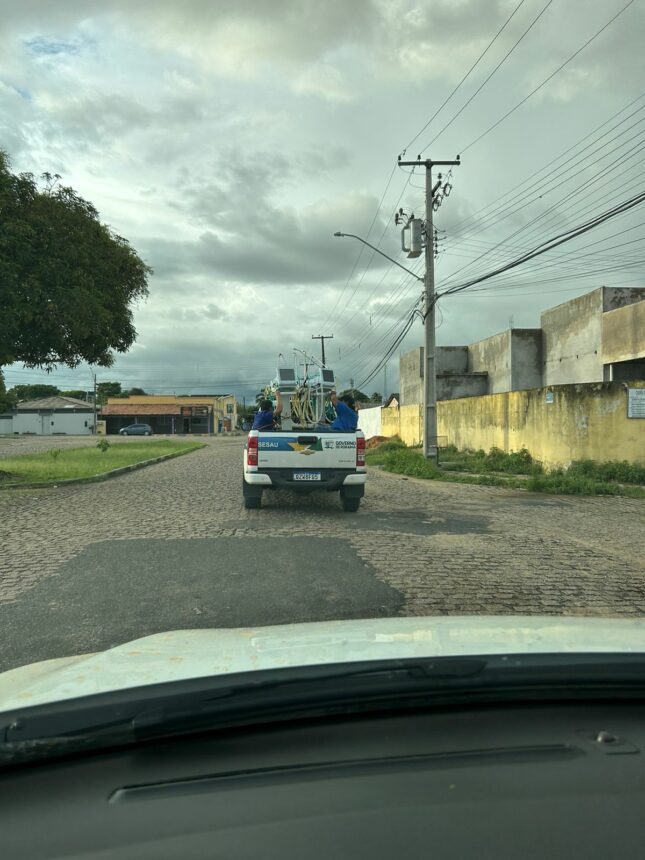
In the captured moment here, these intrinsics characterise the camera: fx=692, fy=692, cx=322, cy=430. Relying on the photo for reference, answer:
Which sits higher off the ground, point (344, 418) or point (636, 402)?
point (636, 402)

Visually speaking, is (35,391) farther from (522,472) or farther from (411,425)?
(522,472)

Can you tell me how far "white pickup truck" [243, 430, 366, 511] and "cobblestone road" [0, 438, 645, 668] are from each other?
53 centimetres

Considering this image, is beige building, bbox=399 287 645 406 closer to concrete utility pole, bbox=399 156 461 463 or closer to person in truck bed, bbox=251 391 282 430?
concrete utility pole, bbox=399 156 461 463

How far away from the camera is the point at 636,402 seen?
49.4 feet

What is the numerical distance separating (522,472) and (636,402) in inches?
177

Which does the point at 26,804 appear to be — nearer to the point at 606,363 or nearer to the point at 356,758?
the point at 356,758

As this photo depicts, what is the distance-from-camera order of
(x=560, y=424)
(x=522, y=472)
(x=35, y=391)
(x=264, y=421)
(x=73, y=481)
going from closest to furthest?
1. (x=264, y=421)
2. (x=73, y=481)
3. (x=560, y=424)
4. (x=522, y=472)
5. (x=35, y=391)

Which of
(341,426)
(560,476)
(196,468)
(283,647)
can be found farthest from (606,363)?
(283,647)

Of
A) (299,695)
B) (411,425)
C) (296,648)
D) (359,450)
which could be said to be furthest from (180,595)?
Result: (411,425)

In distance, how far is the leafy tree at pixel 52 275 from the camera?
13.7 metres

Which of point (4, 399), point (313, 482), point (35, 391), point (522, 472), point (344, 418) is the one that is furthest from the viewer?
point (35, 391)

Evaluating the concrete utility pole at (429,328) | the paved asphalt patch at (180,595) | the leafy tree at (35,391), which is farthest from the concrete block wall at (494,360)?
the leafy tree at (35,391)

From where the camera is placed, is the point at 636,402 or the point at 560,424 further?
the point at 560,424

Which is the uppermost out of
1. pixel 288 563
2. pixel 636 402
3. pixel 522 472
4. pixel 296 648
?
pixel 636 402
